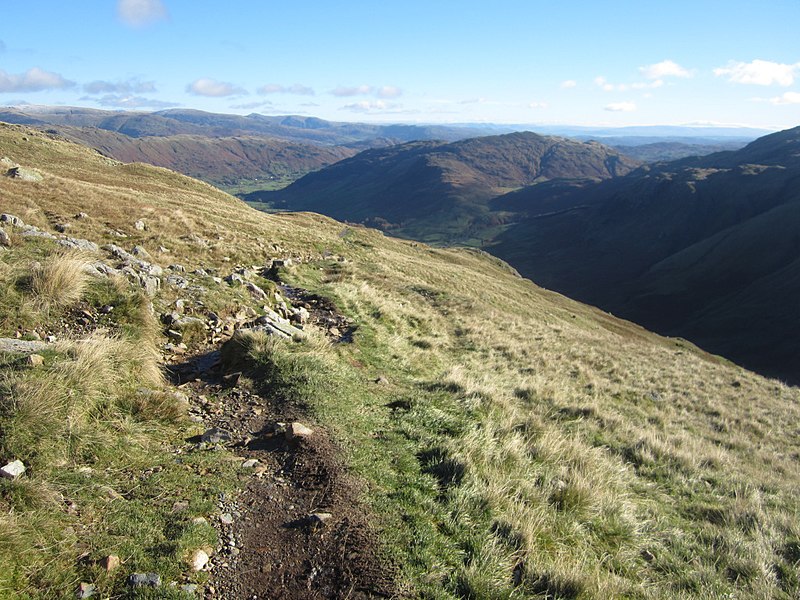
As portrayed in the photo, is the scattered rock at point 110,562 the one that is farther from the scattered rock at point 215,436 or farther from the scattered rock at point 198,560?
the scattered rock at point 215,436

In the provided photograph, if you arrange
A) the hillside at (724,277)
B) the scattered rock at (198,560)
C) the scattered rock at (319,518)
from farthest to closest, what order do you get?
the hillside at (724,277)
the scattered rock at (319,518)
the scattered rock at (198,560)

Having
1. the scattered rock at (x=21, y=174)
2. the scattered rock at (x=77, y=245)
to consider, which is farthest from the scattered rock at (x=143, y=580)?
the scattered rock at (x=21, y=174)

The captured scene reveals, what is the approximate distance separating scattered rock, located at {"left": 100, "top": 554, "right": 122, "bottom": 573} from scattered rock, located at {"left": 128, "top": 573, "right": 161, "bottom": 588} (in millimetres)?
190

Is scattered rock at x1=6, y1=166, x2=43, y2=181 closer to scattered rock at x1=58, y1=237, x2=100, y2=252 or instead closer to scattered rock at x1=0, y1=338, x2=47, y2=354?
scattered rock at x1=58, y1=237, x2=100, y2=252

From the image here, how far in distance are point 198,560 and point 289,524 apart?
1.07 metres

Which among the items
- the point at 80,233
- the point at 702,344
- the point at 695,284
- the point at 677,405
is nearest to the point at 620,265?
the point at 695,284

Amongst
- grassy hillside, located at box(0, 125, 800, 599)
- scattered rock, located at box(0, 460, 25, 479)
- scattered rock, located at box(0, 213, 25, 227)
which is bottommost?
grassy hillside, located at box(0, 125, 800, 599)

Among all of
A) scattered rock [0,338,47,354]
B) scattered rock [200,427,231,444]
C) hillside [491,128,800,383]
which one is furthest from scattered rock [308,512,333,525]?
hillside [491,128,800,383]

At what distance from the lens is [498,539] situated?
5566 mm

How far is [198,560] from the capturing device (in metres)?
4.44

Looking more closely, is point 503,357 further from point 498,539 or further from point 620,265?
point 620,265

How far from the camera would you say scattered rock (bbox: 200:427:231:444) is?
6.84m

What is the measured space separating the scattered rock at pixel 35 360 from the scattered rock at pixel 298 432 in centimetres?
366

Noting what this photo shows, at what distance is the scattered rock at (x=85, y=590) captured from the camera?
3.82 metres
